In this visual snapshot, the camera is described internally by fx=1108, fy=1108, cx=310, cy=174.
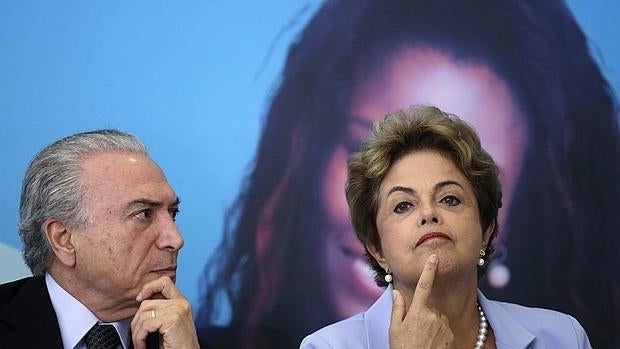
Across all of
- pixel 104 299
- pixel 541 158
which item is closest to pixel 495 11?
pixel 541 158

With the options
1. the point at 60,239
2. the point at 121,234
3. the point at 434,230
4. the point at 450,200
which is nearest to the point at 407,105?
the point at 450,200

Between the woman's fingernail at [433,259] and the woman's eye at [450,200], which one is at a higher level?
the woman's eye at [450,200]

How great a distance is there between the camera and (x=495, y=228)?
9.56 ft

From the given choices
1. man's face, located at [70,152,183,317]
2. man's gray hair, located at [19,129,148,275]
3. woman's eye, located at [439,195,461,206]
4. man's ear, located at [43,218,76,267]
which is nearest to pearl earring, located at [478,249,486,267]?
woman's eye, located at [439,195,461,206]

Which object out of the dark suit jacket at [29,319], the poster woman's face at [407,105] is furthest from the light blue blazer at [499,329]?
the dark suit jacket at [29,319]

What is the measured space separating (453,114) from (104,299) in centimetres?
104

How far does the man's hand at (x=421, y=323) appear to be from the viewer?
255 centimetres

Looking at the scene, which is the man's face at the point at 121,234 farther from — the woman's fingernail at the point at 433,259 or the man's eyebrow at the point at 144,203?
the woman's fingernail at the point at 433,259

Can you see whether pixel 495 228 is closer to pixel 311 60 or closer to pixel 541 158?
pixel 541 158

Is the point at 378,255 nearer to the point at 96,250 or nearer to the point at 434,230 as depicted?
the point at 434,230

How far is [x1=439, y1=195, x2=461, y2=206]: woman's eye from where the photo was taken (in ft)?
8.95

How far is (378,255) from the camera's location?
9.45ft

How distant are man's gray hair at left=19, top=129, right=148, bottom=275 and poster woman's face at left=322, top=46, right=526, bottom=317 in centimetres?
59

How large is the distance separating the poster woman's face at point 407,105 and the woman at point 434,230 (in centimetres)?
18
